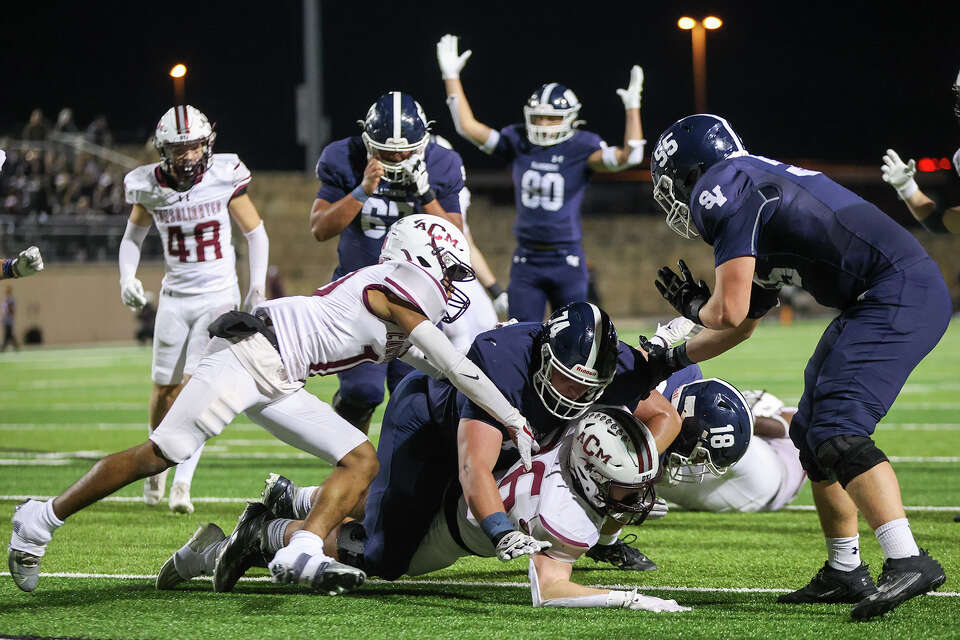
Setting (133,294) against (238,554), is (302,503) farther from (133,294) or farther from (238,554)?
(133,294)

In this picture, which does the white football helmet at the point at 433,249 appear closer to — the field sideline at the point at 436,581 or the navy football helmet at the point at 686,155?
the navy football helmet at the point at 686,155

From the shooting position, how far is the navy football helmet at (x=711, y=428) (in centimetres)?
450

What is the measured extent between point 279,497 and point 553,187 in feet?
13.5

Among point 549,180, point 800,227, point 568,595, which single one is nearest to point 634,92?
point 549,180

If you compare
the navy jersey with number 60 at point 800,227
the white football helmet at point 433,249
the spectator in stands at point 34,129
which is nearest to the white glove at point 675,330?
the navy jersey with number 60 at point 800,227

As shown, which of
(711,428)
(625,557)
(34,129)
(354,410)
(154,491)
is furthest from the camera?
(34,129)

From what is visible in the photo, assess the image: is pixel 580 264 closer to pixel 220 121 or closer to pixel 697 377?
pixel 697 377

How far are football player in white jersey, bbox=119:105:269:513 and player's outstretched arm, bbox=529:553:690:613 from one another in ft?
8.45

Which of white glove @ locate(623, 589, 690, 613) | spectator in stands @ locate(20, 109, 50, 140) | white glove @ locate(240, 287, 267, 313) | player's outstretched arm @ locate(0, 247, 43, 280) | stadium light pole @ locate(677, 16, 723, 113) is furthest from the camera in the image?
stadium light pole @ locate(677, 16, 723, 113)

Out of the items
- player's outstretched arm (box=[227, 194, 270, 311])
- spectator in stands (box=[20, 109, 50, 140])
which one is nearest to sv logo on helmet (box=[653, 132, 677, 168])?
player's outstretched arm (box=[227, 194, 270, 311])

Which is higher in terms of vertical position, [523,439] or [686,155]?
[686,155]

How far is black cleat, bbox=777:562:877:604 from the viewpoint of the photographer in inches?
158

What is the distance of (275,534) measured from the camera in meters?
4.12

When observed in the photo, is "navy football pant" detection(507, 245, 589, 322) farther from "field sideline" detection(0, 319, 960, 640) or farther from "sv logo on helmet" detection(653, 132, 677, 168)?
"sv logo on helmet" detection(653, 132, 677, 168)
